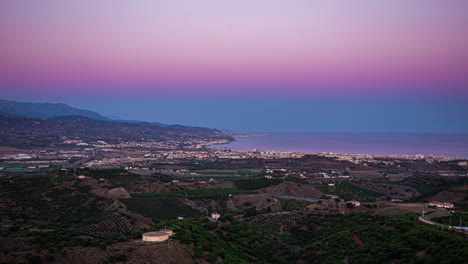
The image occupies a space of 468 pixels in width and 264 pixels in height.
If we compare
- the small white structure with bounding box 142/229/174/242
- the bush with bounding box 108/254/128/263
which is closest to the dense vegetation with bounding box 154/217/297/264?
the small white structure with bounding box 142/229/174/242

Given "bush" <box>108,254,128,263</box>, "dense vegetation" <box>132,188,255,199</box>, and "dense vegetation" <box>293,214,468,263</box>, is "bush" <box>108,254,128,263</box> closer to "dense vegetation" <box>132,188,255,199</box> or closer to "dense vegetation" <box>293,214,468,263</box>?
"dense vegetation" <box>293,214,468,263</box>

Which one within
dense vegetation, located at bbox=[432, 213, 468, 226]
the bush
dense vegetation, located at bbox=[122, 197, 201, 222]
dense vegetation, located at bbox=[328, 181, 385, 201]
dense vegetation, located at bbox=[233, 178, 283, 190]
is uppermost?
dense vegetation, located at bbox=[432, 213, 468, 226]

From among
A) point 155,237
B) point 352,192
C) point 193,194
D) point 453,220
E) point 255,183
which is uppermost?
point 453,220

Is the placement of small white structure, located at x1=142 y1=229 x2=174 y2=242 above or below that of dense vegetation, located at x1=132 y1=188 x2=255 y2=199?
above

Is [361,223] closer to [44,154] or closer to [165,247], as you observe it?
[165,247]

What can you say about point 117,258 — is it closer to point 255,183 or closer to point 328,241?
point 328,241

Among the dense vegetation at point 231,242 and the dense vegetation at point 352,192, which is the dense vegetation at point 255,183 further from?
the dense vegetation at point 231,242

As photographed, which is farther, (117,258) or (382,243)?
(382,243)

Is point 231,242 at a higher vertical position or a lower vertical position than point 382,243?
lower

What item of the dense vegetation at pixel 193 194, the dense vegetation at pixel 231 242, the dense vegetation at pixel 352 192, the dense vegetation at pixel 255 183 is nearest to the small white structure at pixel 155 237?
the dense vegetation at pixel 231 242

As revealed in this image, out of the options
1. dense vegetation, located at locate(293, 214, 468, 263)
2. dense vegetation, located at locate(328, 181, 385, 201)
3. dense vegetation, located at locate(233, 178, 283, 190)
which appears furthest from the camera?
dense vegetation, located at locate(233, 178, 283, 190)

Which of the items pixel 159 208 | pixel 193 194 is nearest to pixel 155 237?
pixel 159 208
